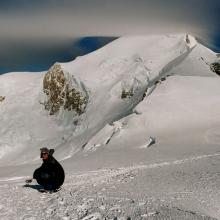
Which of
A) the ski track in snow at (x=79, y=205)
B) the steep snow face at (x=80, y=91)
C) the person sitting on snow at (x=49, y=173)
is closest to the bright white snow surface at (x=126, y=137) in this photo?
the ski track in snow at (x=79, y=205)

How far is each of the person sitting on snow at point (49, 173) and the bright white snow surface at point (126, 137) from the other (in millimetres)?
425

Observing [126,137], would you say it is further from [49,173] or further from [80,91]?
[80,91]

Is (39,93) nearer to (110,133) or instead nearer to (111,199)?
(110,133)

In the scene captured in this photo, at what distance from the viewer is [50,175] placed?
14.8 meters

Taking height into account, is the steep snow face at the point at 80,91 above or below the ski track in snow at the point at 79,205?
below

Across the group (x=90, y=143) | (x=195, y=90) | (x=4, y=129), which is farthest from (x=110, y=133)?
(x=4, y=129)

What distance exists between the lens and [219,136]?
4047cm

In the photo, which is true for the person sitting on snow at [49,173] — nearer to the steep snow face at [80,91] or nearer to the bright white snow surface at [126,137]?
the bright white snow surface at [126,137]

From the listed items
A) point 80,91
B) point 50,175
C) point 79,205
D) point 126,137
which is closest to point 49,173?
point 50,175

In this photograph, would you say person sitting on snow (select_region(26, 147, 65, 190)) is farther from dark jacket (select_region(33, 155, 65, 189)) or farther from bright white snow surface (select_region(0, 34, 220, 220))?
bright white snow surface (select_region(0, 34, 220, 220))

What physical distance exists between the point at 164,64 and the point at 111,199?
70376 mm

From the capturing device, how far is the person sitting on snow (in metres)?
14.7

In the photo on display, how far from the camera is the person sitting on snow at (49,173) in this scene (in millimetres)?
14727

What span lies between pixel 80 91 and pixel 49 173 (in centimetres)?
7234
